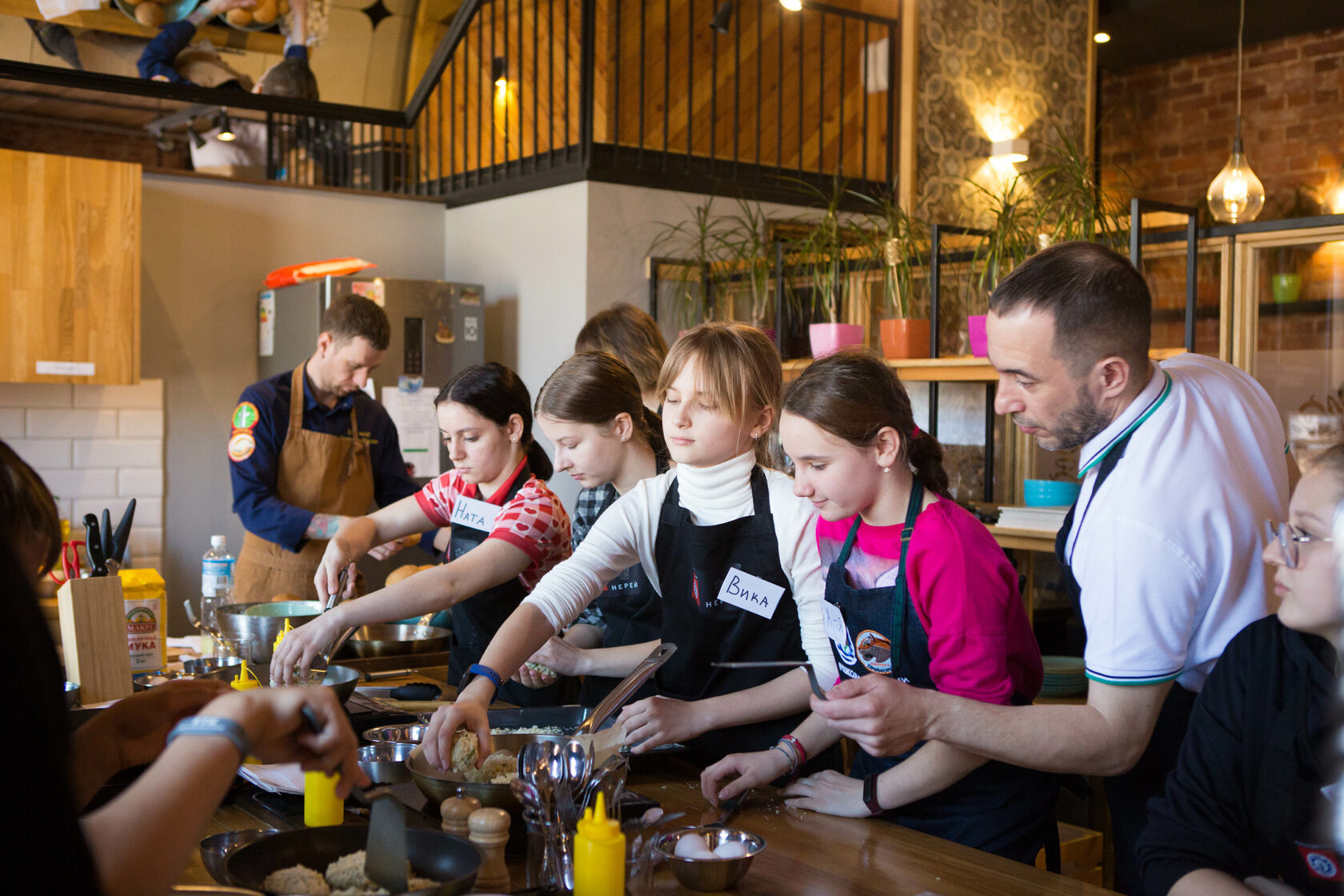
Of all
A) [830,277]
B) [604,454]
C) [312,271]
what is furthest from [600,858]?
[312,271]

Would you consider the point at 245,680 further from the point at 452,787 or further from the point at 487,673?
the point at 452,787

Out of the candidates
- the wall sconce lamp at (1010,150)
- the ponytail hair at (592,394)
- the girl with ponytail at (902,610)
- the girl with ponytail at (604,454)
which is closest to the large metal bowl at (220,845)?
the girl with ponytail at (902,610)

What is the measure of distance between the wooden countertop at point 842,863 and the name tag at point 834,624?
10.5 inches

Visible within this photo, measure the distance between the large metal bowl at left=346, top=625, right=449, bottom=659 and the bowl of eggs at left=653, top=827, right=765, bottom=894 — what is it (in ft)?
4.26

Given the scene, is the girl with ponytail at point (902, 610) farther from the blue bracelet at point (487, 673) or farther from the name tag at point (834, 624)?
the blue bracelet at point (487, 673)

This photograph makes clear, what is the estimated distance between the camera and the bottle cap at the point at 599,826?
1.15 metres

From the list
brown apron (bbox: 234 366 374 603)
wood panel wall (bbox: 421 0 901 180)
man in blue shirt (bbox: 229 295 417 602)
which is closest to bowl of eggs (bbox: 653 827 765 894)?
man in blue shirt (bbox: 229 295 417 602)

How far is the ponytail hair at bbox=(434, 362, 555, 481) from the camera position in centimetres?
245

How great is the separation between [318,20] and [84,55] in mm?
1670

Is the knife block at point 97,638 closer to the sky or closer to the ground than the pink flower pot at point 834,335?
closer to the ground

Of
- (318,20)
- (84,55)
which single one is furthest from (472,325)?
(318,20)

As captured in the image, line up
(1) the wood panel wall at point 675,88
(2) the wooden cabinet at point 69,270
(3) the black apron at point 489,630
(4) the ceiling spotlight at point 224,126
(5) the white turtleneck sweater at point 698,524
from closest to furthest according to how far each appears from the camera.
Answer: (5) the white turtleneck sweater at point 698,524 < (3) the black apron at point 489,630 < (2) the wooden cabinet at point 69,270 < (4) the ceiling spotlight at point 224,126 < (1) the wood panel wall at point 675,88

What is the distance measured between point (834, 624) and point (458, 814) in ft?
2.17

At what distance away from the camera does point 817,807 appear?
5.10 feet
